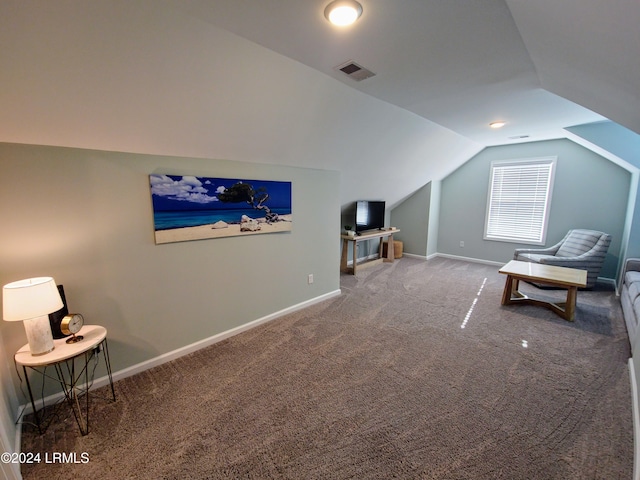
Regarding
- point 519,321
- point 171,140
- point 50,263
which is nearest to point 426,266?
point 519,321

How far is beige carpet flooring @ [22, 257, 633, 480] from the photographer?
57.5 inches

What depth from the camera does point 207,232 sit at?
2.43 meters

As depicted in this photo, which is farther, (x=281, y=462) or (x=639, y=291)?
(x=639, y=291)

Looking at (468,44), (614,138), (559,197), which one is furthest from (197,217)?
(559,197)

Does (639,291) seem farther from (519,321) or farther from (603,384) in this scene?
(603,384)

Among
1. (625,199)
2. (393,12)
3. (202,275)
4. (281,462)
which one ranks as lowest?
(281,462)

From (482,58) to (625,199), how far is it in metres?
4.30

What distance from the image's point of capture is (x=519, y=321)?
311 centimetres

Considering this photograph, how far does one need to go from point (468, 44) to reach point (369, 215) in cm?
352

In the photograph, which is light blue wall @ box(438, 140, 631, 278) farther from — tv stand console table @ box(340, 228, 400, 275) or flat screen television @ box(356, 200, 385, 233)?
flat screen television @ box(356, 200, 385, 233)

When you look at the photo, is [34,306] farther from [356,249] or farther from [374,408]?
[356,249]

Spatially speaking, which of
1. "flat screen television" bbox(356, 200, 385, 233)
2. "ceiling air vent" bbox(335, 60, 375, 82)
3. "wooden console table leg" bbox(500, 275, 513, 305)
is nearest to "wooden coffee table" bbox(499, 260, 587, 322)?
"wooden console table leg" bbox(500, 275, 513, 305)

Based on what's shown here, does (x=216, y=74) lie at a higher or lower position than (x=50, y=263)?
higher

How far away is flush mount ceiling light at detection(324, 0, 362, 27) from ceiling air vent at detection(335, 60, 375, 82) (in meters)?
0.47
